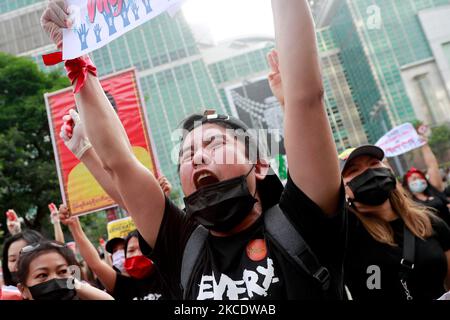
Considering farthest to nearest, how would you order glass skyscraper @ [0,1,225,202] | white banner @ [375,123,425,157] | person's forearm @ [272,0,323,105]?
glass skyscraper @ [0,1,225,202], white banner @ [375,123,425,157], person's forearm @ [272,0,323,105]

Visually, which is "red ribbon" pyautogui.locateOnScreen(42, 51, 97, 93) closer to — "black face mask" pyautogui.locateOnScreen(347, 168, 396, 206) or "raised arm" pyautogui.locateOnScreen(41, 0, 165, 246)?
"raised arm" pyautogui.locateOnScreen(41, 0, 165, 246)

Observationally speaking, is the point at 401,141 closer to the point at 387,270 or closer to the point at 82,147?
the point at 387,270

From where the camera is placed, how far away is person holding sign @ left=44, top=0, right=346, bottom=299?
118 cm

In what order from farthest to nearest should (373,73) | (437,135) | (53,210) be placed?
(373,73) → (437,135) → (53,210)

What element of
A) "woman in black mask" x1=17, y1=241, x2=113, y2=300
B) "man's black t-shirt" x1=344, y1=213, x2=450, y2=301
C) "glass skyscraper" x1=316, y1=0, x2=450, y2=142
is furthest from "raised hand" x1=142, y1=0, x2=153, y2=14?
"glass skyscraper" x1=316, y1=0, x2=450, y2=142

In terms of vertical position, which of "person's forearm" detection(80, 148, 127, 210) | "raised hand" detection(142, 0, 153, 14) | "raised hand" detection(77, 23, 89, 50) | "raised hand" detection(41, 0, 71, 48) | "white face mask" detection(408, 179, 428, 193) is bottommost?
"white face mask" detection(408, 179, 428, 193)

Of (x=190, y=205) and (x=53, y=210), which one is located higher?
(x=53, y=210)

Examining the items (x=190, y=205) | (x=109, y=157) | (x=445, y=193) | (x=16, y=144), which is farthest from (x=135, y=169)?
(x=16, y=144)

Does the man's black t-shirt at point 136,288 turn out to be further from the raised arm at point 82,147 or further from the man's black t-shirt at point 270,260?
the man's black t-shirt at point 270,260

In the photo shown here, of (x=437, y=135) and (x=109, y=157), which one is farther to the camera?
(x=437, y=135)

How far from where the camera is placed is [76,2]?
164cm

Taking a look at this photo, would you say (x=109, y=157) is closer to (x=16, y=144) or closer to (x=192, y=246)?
(x=192, y=246)

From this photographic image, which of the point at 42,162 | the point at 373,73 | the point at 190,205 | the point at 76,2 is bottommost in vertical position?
the point at 190,205
